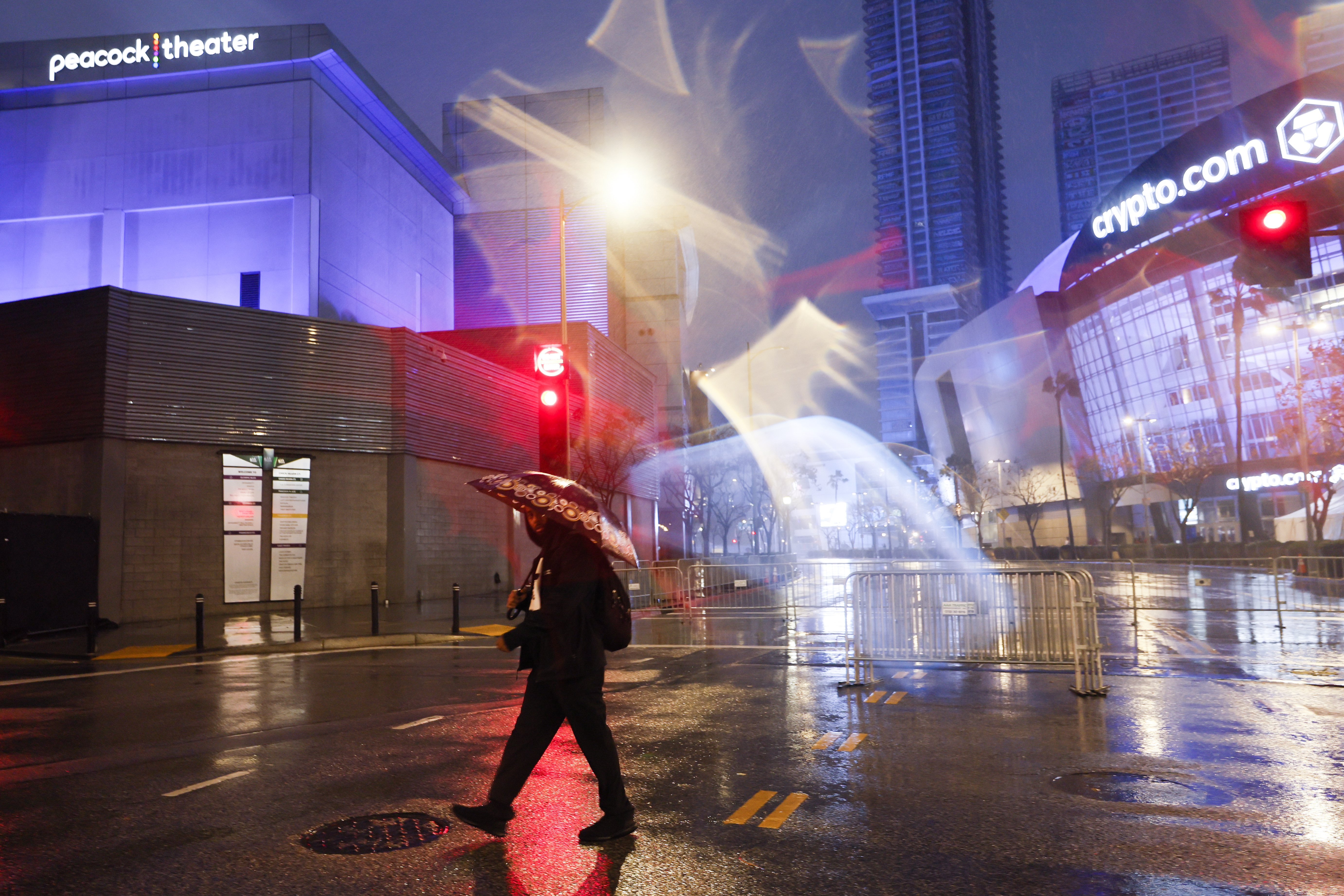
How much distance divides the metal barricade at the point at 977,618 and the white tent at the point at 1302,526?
45.9 m

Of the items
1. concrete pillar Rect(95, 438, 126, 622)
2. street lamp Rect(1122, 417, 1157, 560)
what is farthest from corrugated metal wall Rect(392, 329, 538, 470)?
street lamp Rect(1122, 417, 1157, 560)

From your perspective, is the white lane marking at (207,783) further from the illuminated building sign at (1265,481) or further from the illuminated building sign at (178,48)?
the illuminated building sign at (1265,481)

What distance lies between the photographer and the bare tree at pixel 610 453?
39.9 meters

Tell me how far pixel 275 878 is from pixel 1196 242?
7732 centimetres

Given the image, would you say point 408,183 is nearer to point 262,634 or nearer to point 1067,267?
point 262,634

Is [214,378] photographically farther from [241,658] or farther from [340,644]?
[241,658]

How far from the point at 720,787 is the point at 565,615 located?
82.4 inches

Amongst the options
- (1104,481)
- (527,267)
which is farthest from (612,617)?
(1104,481)

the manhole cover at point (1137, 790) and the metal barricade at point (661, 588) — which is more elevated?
the metal barricade at point (661, 588)

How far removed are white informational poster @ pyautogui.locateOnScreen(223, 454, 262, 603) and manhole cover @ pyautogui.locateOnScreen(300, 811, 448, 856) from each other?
22.6 meters

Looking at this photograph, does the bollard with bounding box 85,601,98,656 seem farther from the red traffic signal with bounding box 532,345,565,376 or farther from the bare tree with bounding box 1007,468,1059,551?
the bare tree with bounding box 1007,468,1059,551

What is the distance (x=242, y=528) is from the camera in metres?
26.4

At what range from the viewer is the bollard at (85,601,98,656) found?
16.6 metres

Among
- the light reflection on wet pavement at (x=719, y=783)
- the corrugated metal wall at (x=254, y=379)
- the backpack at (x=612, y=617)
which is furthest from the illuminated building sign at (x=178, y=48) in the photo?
the backpack at (x=612, y=617)
